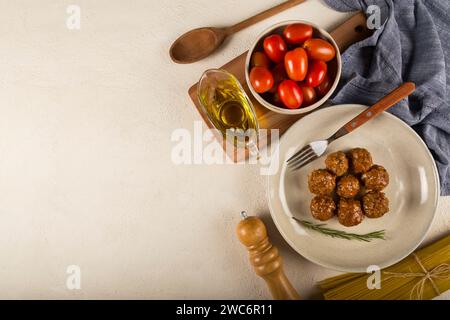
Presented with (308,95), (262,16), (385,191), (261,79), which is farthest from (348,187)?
(262,16)

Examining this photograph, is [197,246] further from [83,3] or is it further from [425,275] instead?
[83,3]

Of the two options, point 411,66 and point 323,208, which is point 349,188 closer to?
point 323,208

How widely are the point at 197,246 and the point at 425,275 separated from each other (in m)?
0.66

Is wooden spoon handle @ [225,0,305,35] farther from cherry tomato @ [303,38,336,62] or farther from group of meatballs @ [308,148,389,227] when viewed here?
group of meatballs @ [308,148,389,227]

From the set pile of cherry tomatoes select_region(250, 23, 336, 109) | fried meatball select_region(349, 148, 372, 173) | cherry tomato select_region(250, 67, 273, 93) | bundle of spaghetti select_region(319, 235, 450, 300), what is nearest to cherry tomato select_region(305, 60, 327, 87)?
pile of cherry tomatoes select_region(250, 23, 336, 109)

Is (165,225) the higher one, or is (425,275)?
(165,225)

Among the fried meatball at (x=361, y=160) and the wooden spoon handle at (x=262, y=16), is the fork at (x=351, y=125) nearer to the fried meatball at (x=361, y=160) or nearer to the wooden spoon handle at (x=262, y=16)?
the fried meatball at (x=361, y=160)

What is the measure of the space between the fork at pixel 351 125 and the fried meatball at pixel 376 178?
126 millimetres

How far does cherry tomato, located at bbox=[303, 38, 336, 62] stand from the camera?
3.91 ft

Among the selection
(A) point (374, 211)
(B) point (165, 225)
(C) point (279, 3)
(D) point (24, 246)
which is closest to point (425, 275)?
(A) point (374, 211)

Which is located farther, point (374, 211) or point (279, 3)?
point (279, 3)

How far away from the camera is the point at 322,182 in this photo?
120cm

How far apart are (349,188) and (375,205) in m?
0.08
